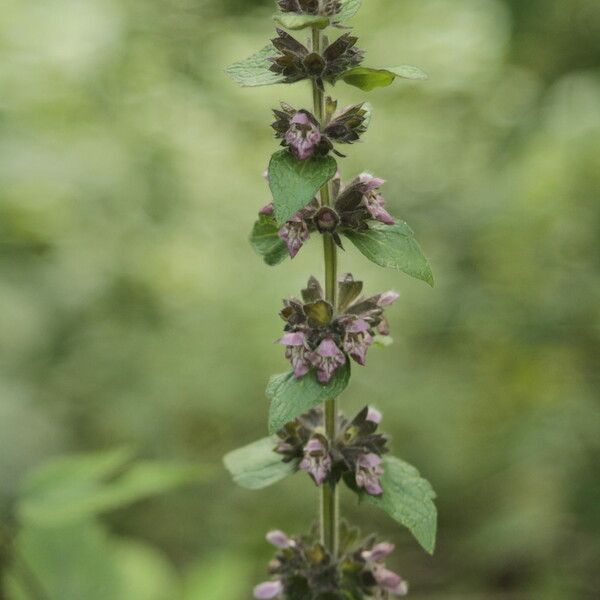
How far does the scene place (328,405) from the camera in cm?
212

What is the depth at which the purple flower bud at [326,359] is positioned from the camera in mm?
1873

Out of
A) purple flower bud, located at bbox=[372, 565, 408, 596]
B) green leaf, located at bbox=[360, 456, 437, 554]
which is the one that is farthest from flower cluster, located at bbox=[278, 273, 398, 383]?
purple flower bud, located at bbox=[372, 565, 408, 596]

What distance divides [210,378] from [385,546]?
3001 mm

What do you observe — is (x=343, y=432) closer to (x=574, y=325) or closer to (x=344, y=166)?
(x=574, y=325)

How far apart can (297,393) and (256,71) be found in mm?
742

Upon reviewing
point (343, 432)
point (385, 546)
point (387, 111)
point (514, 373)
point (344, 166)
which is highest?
point (387, 111)

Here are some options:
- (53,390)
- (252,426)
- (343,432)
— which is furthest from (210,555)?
(343,432)

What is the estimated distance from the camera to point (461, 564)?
5.04m

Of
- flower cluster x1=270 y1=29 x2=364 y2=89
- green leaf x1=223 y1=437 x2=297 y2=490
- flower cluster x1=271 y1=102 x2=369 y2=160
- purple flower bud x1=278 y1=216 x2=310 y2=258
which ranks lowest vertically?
green leaf x1=223 y1=437 x2=297 y2=490

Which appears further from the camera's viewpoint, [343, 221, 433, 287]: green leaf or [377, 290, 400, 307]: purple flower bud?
[377, 290, 400, 307]: purple flower bud

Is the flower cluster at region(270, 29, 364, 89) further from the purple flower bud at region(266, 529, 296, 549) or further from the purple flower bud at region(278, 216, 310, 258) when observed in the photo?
the purple flower bud at region(266, 529, 296, 549)

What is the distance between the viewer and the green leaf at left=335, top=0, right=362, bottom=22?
1.85 meters

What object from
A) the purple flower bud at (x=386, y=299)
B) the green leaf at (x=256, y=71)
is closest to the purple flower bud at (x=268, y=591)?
the purple flower bud at (x=386, y=299)

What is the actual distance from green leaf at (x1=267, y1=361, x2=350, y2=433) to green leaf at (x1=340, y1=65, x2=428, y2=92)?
0.63m
